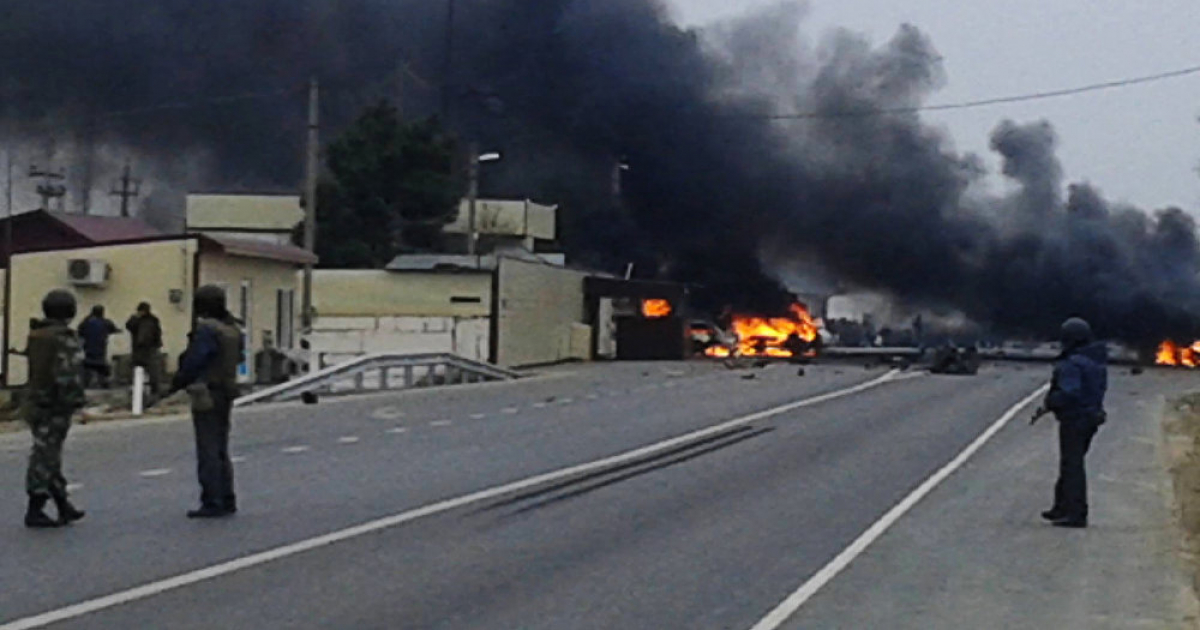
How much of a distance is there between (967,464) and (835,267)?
4769cm

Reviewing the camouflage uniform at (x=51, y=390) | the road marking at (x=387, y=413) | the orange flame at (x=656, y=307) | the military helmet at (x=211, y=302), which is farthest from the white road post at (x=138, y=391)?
the orange flame at (x=656, y=307)

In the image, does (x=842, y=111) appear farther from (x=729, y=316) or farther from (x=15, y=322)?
(x=15, y=322)

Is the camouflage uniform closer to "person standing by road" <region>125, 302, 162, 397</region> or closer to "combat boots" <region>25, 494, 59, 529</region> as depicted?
"combat boots" <region>25, 494, 59, 529</region>

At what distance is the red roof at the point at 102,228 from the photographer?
48.2m

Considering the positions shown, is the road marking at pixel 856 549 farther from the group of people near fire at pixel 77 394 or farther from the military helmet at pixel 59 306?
the military helmet at pixel 59 306

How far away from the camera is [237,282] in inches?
1502

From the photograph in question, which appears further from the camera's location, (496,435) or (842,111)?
(842,111)

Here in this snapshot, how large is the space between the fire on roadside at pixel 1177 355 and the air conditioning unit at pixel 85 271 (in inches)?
1395

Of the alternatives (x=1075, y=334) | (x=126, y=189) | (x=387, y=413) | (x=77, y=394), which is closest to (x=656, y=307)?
(x=126, y=189)

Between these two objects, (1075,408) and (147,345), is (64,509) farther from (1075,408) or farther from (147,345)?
(147,345)

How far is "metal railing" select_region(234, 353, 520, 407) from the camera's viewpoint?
3073cm

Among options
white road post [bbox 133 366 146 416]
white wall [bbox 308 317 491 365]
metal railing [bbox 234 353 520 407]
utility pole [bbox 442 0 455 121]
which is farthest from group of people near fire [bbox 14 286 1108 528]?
utility pole [bbox 442 0 455 121]

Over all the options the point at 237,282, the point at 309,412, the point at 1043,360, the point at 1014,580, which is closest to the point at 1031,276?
the point at 1043,360

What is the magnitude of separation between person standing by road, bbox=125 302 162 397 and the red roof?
55.3 feet
